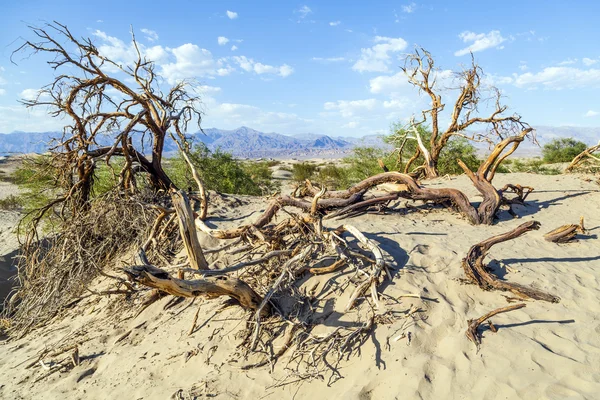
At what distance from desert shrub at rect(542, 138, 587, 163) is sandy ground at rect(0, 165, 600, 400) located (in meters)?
19.2

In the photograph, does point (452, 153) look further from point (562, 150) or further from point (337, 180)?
point (562, 150)

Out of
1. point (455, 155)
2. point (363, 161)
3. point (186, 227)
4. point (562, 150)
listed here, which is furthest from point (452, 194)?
point (562, 150)

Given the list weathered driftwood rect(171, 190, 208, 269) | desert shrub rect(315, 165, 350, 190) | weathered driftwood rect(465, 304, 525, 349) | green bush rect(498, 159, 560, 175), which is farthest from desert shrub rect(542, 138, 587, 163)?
weathered driftwood rect(171, 190, 208, 269)

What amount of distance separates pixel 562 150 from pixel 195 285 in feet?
82.4

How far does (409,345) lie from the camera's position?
3066 millimetres

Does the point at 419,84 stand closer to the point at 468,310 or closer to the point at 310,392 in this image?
the point at 468,310

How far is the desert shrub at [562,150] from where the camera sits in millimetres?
20953

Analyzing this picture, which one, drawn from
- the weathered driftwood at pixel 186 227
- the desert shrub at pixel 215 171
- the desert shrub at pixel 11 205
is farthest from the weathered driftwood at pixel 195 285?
the desert shrub at pixel 11 205

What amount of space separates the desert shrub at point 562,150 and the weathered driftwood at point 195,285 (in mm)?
22982

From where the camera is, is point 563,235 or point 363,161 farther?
point 363,161

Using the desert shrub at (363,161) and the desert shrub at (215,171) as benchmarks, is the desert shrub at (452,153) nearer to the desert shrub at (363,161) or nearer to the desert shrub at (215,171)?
A: the desert shrub at (363,161)

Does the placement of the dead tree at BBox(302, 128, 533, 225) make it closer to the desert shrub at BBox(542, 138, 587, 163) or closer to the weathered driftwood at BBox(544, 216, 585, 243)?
the weathered driftwood at BBox(544, 216, 585, 243)

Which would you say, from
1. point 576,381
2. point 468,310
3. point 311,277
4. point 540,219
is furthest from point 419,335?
point 540,219

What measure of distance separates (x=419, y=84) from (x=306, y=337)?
A: 350 inches
